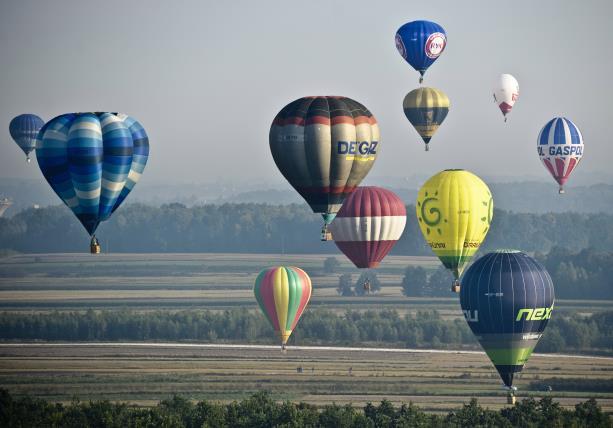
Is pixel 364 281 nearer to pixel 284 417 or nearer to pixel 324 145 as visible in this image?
pixel 284 417

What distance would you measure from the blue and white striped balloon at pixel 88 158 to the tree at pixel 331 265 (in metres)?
108

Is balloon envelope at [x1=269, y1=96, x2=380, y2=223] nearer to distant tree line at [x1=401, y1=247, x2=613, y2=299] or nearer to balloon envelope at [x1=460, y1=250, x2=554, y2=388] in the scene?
balloon envelope at [x1=460, y1=250, x2=554, y2=388]

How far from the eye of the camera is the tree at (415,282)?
528ft

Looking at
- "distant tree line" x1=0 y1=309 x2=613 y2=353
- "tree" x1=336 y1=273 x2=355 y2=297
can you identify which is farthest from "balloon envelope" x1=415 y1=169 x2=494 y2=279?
"tree" x1=336 y1=273 x2=355 y2=297

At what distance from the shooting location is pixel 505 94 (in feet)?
328

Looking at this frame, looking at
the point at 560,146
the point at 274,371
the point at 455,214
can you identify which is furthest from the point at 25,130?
the point at 455,214

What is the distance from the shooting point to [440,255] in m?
77.4

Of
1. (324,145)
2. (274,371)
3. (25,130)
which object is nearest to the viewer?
(324,145)

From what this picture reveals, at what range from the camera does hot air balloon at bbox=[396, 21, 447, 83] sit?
86.2 m

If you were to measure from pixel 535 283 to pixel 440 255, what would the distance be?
7.17m

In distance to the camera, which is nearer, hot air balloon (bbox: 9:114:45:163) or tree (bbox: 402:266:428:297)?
hot air balloon (bbox: 9:114:45:163)

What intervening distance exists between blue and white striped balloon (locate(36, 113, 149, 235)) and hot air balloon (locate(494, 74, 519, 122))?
116 feet

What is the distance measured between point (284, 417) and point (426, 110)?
80.8 feet

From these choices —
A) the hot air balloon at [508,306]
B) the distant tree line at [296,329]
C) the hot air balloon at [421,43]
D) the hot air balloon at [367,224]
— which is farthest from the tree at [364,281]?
the hot air balloon at [508,306]
